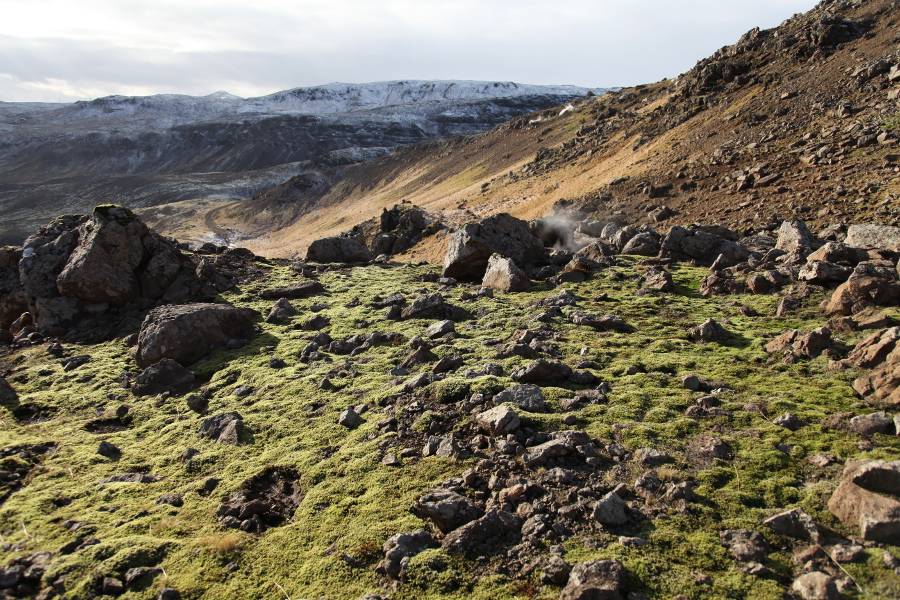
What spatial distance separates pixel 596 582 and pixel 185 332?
9.63 metres

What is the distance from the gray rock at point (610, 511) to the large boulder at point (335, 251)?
16824 mm

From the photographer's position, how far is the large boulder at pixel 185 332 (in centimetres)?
1023

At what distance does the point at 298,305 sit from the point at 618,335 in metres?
8.50

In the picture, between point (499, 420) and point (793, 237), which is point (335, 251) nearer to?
point (499, 420)

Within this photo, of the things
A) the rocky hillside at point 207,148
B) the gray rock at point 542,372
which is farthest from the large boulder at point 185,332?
the rocky hillside at point 207,148

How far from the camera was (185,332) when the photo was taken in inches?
413

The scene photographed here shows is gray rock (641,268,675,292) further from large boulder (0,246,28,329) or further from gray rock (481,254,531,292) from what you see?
large boulder (0,246,28,329)

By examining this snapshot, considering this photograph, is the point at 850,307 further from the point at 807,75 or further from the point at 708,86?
the point at 708,86

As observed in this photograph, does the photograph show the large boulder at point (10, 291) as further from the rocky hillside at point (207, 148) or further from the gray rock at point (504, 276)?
the rocky hillside at point (207, 148)

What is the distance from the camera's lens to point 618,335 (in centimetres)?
940

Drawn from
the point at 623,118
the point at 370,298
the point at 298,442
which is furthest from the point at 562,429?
the point at 623,118

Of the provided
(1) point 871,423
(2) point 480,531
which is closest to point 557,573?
(2) point 480,531

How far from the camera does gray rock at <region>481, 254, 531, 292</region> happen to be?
13055 mm

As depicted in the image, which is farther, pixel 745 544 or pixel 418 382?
pixel 418 382
